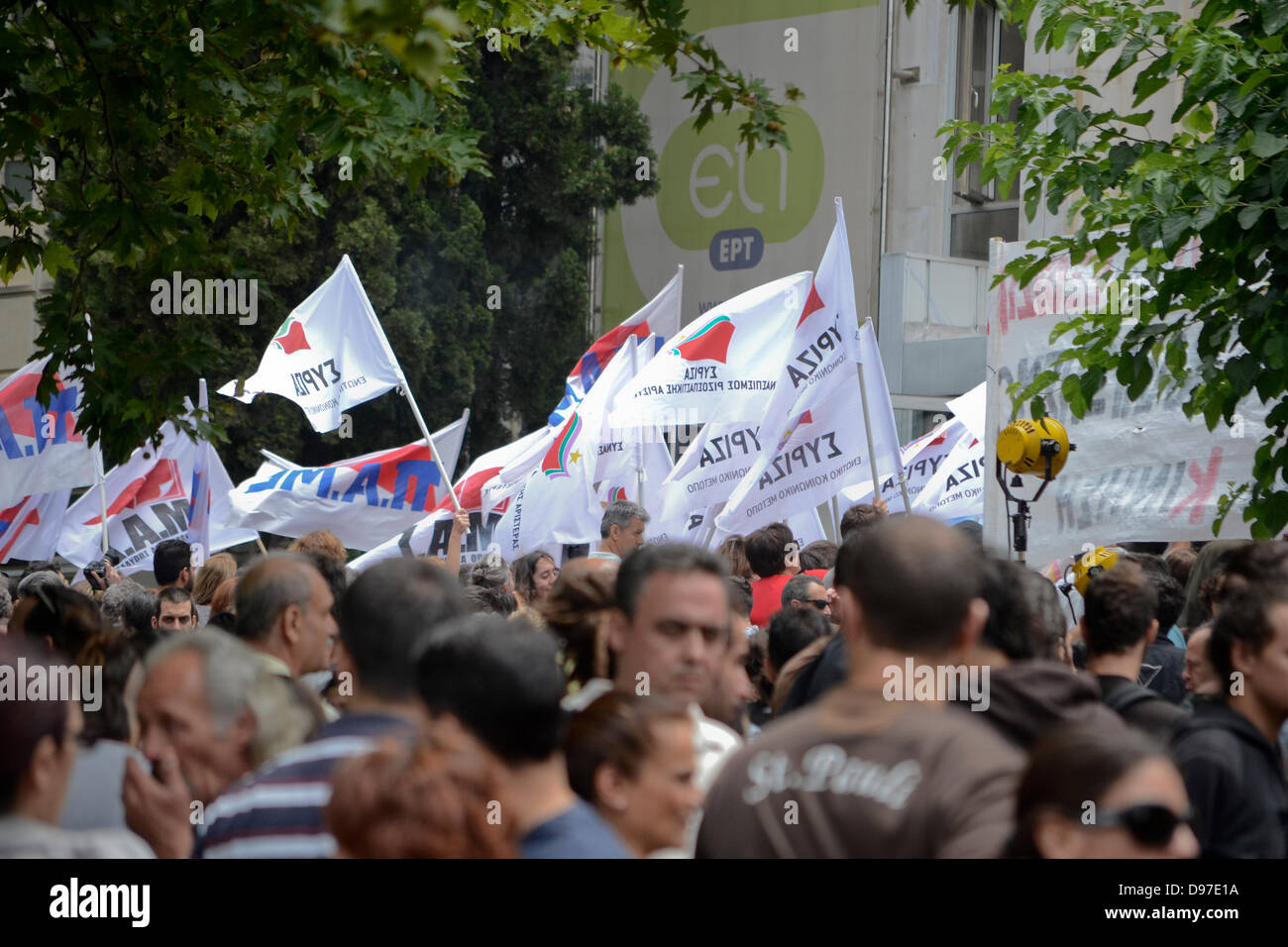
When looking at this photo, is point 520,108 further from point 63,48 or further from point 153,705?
point 153,705

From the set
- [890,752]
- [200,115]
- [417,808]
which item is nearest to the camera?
[417,808]

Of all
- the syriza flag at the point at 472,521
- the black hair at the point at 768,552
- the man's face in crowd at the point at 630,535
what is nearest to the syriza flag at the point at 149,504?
the syriza flag at the point at 472,521

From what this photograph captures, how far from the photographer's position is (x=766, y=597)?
746 centimetres

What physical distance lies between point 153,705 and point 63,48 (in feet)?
15.0

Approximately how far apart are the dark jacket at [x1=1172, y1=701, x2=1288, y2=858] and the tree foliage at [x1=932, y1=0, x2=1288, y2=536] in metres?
2.95

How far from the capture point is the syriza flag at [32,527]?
13.0 meters

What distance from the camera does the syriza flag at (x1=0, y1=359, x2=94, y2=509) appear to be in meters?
12.1

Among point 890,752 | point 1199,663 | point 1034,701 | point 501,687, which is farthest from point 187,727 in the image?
point 1199,663

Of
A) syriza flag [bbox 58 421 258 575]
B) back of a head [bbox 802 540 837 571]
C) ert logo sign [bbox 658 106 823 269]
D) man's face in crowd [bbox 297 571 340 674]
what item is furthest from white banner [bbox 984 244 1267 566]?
ert logo sign [bbox 658 106 823 269]

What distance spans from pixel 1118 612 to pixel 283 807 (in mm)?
2541

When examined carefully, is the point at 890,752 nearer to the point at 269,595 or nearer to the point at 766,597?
the point at 269,595

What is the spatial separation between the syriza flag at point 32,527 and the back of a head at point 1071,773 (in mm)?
11771

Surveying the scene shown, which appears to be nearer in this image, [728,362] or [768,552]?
[768,552]
